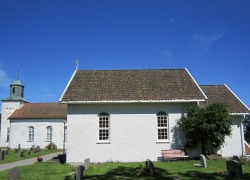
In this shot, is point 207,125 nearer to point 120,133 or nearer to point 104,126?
point 120,133

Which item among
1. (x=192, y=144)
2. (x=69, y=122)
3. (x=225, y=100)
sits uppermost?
(x=225, y=100)

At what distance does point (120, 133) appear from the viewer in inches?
872

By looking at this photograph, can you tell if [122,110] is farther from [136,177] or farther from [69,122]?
[136,177]

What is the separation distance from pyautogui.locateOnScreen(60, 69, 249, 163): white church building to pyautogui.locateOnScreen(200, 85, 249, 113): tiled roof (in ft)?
1.16

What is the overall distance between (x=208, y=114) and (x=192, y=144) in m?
2.76

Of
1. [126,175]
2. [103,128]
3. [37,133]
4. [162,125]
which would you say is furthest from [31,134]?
[126,175]

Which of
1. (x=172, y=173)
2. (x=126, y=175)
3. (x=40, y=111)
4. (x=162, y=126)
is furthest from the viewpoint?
(x=40, y=111)

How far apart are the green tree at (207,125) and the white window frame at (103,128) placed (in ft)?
19.8

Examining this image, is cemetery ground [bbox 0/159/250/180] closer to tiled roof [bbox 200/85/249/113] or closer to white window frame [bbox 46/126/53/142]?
tiled roof [bbox 200/85/249/113]

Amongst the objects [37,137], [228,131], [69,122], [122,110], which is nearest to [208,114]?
[228,131]

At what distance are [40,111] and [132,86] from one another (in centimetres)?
2866

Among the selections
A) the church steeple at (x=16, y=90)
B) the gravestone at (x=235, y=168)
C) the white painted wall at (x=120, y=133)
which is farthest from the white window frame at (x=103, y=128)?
the church steeple at (x=16, y=90)

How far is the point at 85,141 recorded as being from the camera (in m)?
21.9

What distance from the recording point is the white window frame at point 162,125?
22406 mm
